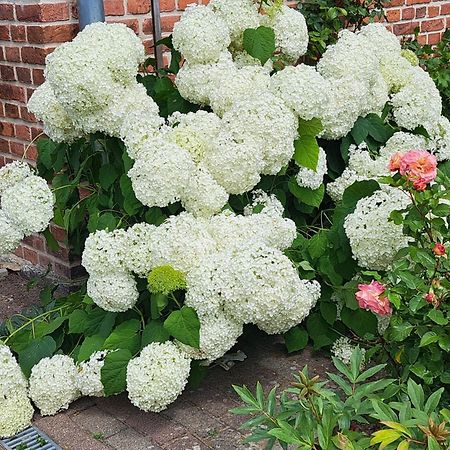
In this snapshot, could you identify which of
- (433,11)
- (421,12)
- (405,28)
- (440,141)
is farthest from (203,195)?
(433,11)

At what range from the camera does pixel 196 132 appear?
3055mm

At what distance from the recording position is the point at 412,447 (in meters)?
1.93

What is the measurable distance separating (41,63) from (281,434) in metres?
2.43

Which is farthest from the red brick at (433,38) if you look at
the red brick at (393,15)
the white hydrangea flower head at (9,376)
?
the white hydrangea flower head at (9,376)

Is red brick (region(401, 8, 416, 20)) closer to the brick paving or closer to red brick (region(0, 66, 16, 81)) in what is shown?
red brick (region(0, 66, 16, 81))

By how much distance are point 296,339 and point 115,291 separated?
80cm

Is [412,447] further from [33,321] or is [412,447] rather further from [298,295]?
[33,321]

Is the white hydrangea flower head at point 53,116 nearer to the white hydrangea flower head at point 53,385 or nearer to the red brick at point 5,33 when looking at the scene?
the red brick at point 5,33

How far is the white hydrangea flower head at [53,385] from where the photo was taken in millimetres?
2920

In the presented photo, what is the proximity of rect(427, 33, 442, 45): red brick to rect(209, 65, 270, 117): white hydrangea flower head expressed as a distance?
2.74 m

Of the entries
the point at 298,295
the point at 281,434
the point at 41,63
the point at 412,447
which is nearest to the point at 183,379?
the point at 298,295

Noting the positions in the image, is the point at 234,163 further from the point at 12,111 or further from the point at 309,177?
the point at 12,111

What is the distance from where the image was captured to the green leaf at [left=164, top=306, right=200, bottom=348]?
2.75 m

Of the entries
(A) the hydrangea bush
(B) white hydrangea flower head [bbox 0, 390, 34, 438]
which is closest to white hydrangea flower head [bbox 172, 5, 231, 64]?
(A) the hydrangea bush
